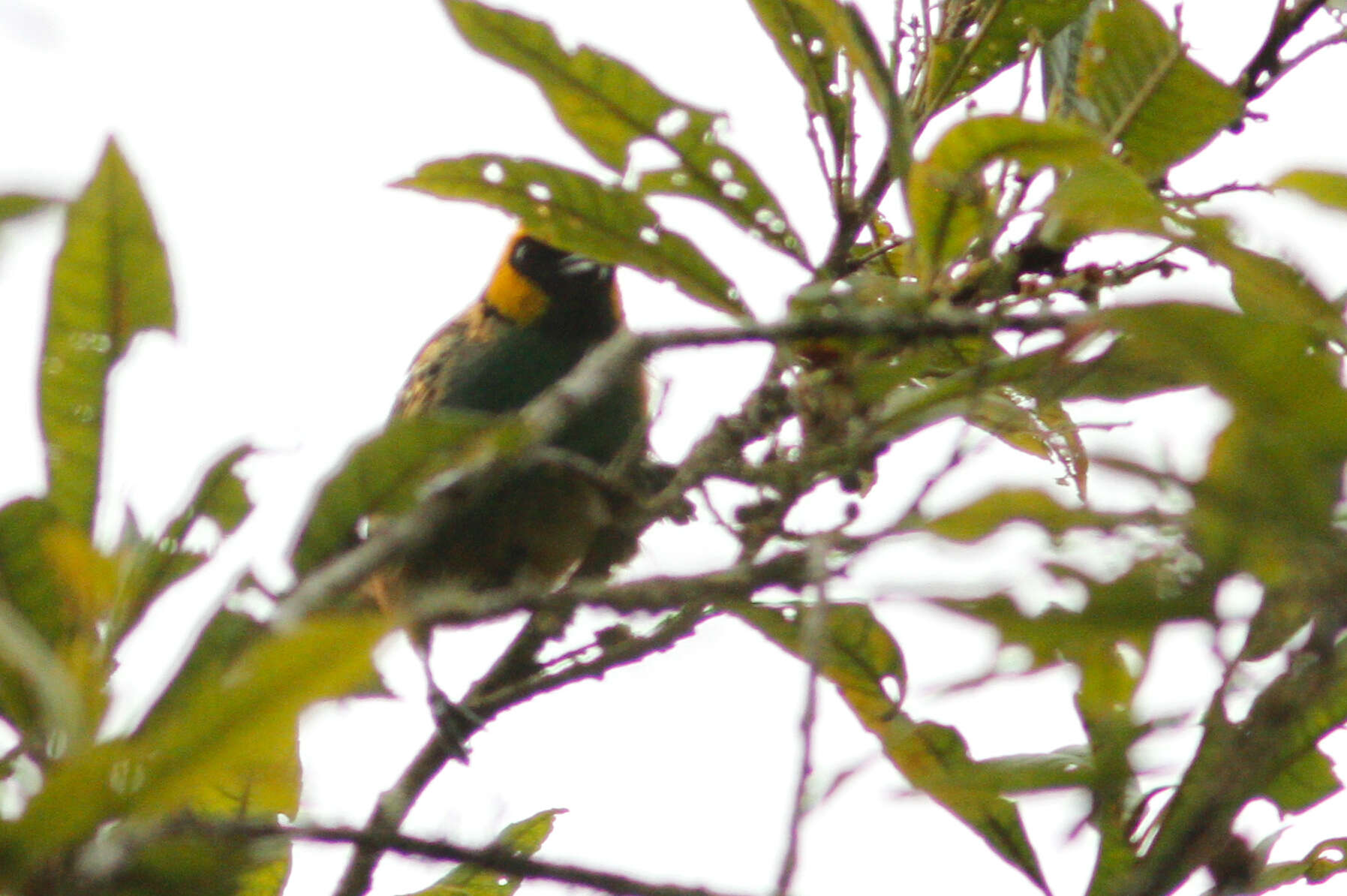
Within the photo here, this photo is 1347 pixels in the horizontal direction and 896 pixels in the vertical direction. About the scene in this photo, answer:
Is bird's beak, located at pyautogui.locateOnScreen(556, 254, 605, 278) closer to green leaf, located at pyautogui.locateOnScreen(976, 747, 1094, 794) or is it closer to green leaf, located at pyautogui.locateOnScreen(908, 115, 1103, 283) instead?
green leaf, located at pyautogui.locateOnScreen(908, 115, 1103, 283)

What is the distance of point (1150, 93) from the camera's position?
1499 millimetres

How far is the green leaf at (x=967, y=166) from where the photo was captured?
46.4 inches

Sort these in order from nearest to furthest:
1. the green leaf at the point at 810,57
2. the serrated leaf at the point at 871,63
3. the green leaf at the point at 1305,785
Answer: the serrated leaf at the point at 871,63
the green leaf at the point at 1305,785
the green leaf at the point at 810,57

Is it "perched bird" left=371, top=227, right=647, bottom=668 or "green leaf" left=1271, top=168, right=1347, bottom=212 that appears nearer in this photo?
"green leaf" left=1271, top=168, right=1347, bottom=212

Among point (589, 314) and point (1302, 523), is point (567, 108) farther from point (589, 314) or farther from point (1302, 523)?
point (589, 314)

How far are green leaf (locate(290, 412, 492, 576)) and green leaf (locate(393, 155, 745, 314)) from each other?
24.1 inches

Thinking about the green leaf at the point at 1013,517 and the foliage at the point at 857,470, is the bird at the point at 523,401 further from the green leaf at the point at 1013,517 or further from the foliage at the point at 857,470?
the green leaf at the point at 1013,517

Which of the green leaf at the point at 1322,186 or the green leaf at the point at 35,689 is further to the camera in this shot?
the green leaf at the point at 1322,186

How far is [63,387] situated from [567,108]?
2.10 ft

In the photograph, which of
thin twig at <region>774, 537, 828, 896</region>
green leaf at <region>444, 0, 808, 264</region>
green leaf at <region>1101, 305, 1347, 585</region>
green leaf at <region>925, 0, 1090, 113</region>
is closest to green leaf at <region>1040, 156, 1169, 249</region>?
green leaf at <region>1101, 305, 1347, 585</region>

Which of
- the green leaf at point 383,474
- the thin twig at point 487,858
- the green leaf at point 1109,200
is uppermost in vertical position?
the green leaf at point 1109,200

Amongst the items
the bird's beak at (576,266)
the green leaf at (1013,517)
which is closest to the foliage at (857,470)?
the green leaf at (1013,517)

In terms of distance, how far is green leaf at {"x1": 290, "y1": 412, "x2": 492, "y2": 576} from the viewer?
1.02 meters

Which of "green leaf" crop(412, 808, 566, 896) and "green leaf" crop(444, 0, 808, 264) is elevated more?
"green leaf" crop(444, 0, 808, 264)
